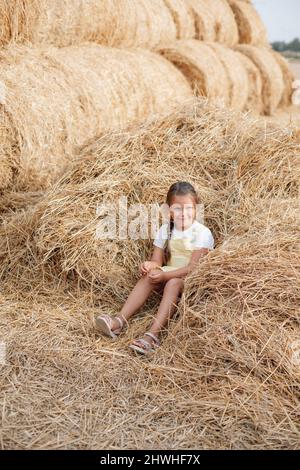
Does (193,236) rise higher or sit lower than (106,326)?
higher

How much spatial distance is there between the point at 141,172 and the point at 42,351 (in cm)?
141

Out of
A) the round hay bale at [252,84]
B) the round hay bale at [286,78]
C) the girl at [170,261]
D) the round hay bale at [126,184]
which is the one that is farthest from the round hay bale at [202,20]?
the girl at [170,261]

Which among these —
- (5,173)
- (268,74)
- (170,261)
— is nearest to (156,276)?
(170,261)

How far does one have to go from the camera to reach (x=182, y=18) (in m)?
7.84

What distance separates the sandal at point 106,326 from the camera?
295 cm

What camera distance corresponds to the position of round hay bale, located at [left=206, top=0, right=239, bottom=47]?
8852mm

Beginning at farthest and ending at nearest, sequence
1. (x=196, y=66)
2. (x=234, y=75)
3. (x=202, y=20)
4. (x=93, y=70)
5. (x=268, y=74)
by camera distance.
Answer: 1. (x=268, y=74)
2. (x=202, y=20)
3. (x=234, y=75)
4. (x=196, y=66)
5. (x=93, y=70)

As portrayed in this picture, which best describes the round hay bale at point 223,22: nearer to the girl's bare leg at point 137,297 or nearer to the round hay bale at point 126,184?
the round hay bale at point 126,184

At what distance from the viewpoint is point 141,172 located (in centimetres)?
382

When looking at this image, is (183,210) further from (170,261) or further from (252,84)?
(252,84)

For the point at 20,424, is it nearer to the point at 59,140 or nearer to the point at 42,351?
the point at 42,351

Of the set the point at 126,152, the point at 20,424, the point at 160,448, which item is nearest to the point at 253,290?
the point at 160,448

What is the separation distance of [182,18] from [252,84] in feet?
5.81

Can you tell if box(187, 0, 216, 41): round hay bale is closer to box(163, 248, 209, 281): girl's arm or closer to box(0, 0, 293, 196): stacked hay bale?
box(0, 0, 293, 196): stacked hay bale
